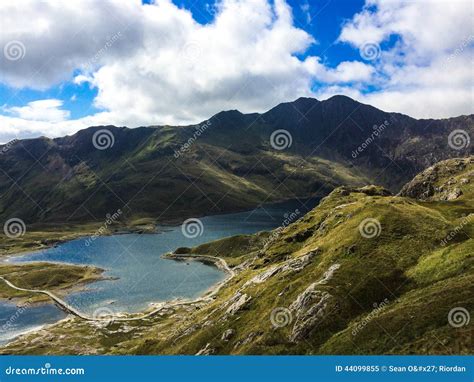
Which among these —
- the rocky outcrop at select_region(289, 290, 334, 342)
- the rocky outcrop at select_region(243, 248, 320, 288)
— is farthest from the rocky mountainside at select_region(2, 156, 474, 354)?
the rocky outcrop at select_region(243, 248, 320, 288)

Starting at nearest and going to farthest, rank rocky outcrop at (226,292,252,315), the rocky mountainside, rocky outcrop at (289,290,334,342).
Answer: the rocky mountainside, rocky outcrop at (289,290,334,342), rocky outcrop at (226,292,252,315)

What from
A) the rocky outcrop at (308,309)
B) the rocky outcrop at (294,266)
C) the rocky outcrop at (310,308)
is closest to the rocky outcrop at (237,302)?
the rocky outcrop at (294,266)

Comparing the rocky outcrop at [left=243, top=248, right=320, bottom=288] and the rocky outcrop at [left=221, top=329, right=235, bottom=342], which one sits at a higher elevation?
the rocky outcrop at [left=243, top=248, right=320, bottom=288]

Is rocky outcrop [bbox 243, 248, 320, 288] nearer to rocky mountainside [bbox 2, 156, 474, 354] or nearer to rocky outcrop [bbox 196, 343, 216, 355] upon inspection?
rocky mountainside [bbox 2, 156, 474, 354]

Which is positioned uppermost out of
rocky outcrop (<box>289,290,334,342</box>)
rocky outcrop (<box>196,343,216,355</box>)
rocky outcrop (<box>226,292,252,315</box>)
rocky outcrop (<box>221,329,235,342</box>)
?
rocky outcrop (<box>289,290,334,342</box>)

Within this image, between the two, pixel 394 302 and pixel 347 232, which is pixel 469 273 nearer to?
pixel 394 302

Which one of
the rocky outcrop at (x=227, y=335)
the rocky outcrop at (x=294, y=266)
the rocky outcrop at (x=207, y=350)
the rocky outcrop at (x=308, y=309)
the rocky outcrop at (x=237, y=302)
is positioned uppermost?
the rocky outcrop at (x=294, y=266)

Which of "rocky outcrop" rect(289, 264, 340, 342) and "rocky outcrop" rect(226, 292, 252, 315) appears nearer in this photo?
"rocky outcrop" rect(289, 264, 340, 342)

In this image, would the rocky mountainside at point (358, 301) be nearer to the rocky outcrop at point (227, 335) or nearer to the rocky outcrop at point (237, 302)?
the rocky outcrop at point (227, 335)

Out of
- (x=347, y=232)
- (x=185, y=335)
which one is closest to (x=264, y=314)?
(x=185, y=335)
